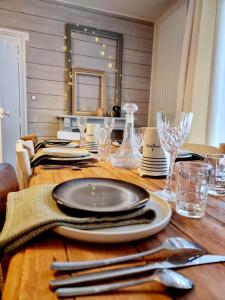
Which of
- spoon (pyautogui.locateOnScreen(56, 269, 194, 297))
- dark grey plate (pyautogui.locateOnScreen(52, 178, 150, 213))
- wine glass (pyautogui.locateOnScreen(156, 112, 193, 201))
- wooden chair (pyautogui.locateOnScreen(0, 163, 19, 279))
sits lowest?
wooden chair (pyautogui.locateOnScreen(0, 163, 19, 279))

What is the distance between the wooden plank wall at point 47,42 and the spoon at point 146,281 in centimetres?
313

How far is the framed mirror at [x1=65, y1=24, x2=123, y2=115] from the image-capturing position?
10.6 feet

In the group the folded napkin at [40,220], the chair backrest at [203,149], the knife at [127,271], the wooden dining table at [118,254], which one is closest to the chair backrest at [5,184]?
the folded napkin at [40,220]

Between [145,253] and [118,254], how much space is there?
0.04 metres

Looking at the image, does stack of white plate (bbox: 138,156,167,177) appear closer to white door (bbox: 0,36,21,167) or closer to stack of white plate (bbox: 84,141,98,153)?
stack of white plate (bbox: 84,141,98,153)

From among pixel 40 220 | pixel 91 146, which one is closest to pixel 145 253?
pixel 40 220

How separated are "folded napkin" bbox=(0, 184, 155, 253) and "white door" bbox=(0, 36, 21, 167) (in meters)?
2.76

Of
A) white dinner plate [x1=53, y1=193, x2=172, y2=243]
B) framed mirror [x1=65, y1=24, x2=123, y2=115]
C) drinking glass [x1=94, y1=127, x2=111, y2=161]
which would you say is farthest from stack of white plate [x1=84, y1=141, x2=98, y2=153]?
framed mirror [x1=65, y1=24, x2=123, y2=115]

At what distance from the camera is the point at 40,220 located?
39 cm

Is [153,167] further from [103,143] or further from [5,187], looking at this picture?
[5,187]

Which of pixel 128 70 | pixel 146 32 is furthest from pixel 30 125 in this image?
pixel 146 32

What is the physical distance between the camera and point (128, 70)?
140 inches

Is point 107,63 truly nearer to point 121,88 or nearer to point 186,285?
point 121,88

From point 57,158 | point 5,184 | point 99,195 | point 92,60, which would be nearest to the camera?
point 99,195
